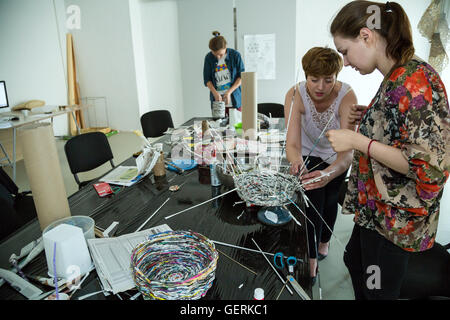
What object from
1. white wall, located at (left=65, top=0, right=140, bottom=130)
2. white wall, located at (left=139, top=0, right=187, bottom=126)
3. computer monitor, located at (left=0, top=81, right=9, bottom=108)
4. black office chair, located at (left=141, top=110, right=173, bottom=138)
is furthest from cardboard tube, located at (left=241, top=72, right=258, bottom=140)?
white wall, located at (left=65, top=0, right=140, bottom=130)

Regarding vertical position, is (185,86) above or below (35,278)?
above

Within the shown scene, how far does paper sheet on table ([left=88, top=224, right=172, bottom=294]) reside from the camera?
0.83 meters

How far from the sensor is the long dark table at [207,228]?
0.83 m

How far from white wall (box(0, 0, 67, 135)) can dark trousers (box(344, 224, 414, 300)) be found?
5.05 metres

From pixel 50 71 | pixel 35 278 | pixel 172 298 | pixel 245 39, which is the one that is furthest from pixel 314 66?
pixel 50 71

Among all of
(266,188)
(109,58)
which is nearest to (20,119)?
(109,58)

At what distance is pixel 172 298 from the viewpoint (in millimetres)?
713

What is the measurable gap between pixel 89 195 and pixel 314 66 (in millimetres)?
1235

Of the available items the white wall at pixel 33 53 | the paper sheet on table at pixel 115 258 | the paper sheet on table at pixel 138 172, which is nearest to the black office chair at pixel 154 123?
the paper sheet on table at pixel 138 172

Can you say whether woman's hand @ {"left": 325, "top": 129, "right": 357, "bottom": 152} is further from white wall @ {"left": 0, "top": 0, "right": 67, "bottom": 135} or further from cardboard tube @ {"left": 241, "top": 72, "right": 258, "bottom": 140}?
white wall @ {"left": 0, "top": 0, "right": 67, "bottom": 135}

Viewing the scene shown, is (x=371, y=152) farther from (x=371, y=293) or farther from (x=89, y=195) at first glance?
(x=89, y=195)

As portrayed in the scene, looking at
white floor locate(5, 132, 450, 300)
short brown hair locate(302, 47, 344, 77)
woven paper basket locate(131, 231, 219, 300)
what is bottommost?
white floor locate(5, 132, 450, 300)

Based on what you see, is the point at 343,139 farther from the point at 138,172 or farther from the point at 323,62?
the point at 138,172

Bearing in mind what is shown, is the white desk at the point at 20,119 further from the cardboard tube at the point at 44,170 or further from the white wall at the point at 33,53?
the cardboard tube at the point at 44,170
